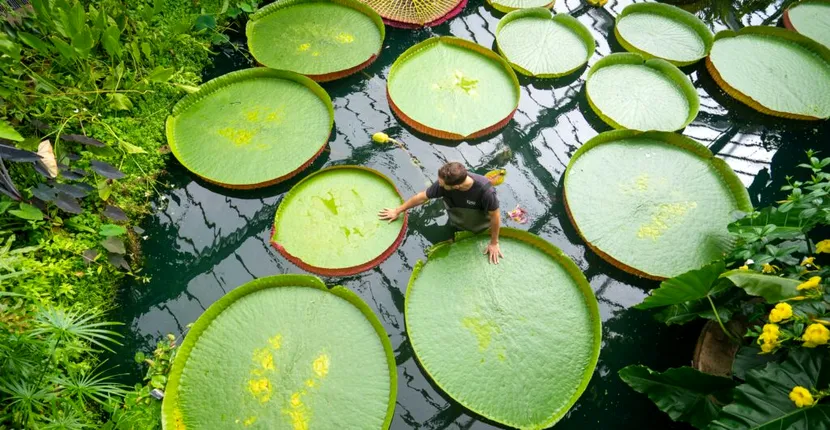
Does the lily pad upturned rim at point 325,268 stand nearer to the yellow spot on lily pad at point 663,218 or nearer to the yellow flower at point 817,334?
the yellow spot on lily pad at point 663,218

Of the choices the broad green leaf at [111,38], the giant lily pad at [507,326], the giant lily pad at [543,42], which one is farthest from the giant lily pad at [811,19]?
the broad green leaf at [111,38]

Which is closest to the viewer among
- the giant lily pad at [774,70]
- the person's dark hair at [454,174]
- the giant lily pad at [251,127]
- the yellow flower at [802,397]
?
the yellow flower at [802,397]

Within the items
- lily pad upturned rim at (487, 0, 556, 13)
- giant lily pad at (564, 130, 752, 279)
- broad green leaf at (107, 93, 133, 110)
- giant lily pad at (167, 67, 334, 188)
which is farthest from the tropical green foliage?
broad green leaf at (107, 93, 133, 110)

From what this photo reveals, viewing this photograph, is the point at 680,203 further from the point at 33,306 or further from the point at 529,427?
the point at 33,306

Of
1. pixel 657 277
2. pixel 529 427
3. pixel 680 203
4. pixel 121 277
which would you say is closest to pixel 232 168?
pixel 121 277

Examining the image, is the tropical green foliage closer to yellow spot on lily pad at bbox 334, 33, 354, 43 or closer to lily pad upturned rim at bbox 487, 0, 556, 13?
lily pad upturned rim at bbox 487, 0, 556, 13
